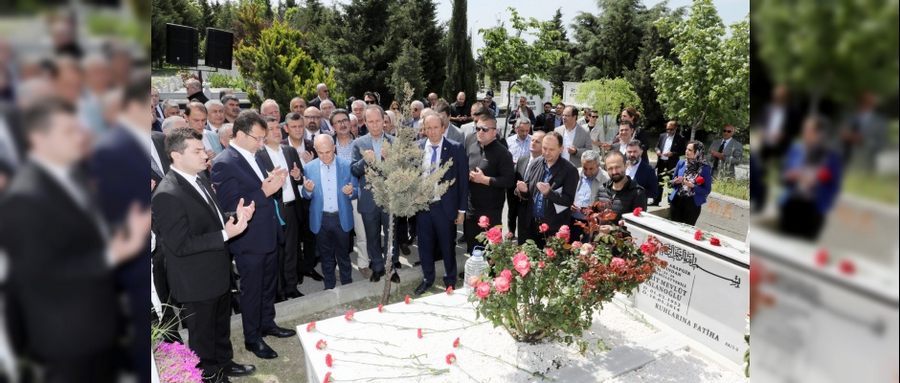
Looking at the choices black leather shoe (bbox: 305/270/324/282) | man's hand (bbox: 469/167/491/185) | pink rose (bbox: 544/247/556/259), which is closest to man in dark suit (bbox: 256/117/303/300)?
black leather shoe (bbox: 305/270/324/282)

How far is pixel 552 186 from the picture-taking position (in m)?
5.64

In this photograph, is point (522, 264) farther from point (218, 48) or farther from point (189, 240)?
point (218, 48)

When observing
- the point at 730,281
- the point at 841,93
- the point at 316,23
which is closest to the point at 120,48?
the point at 841,93

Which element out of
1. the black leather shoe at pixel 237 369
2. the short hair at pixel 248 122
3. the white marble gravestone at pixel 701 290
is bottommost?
the black leather shoe at pixel 237 369

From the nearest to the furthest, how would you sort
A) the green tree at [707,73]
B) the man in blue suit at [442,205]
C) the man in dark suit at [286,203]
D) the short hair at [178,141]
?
1. the short hair at [178,141]
2. the man in dark suit at [286,203]
3. the man in blue suit at [442,205]
4. the green tree at [707,73]

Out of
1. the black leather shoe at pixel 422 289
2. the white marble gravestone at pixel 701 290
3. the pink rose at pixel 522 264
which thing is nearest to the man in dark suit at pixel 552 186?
the white marble gravestone at pixel 701 290

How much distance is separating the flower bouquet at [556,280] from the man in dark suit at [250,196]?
180cm

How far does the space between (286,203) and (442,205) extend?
1.58 meters

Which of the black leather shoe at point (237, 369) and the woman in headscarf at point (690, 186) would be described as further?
the woman in headscarf at point (690, 186)

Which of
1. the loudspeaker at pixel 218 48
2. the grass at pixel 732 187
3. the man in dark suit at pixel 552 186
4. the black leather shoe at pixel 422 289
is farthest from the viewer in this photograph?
the grass at pixel 732 187

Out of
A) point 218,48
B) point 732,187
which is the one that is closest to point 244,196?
point 218,48

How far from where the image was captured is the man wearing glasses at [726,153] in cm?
980

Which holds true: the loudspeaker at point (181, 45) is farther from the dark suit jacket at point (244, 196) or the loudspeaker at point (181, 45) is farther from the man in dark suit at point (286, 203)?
the dark suit jacket at point (244, 196)

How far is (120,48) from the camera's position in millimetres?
514
